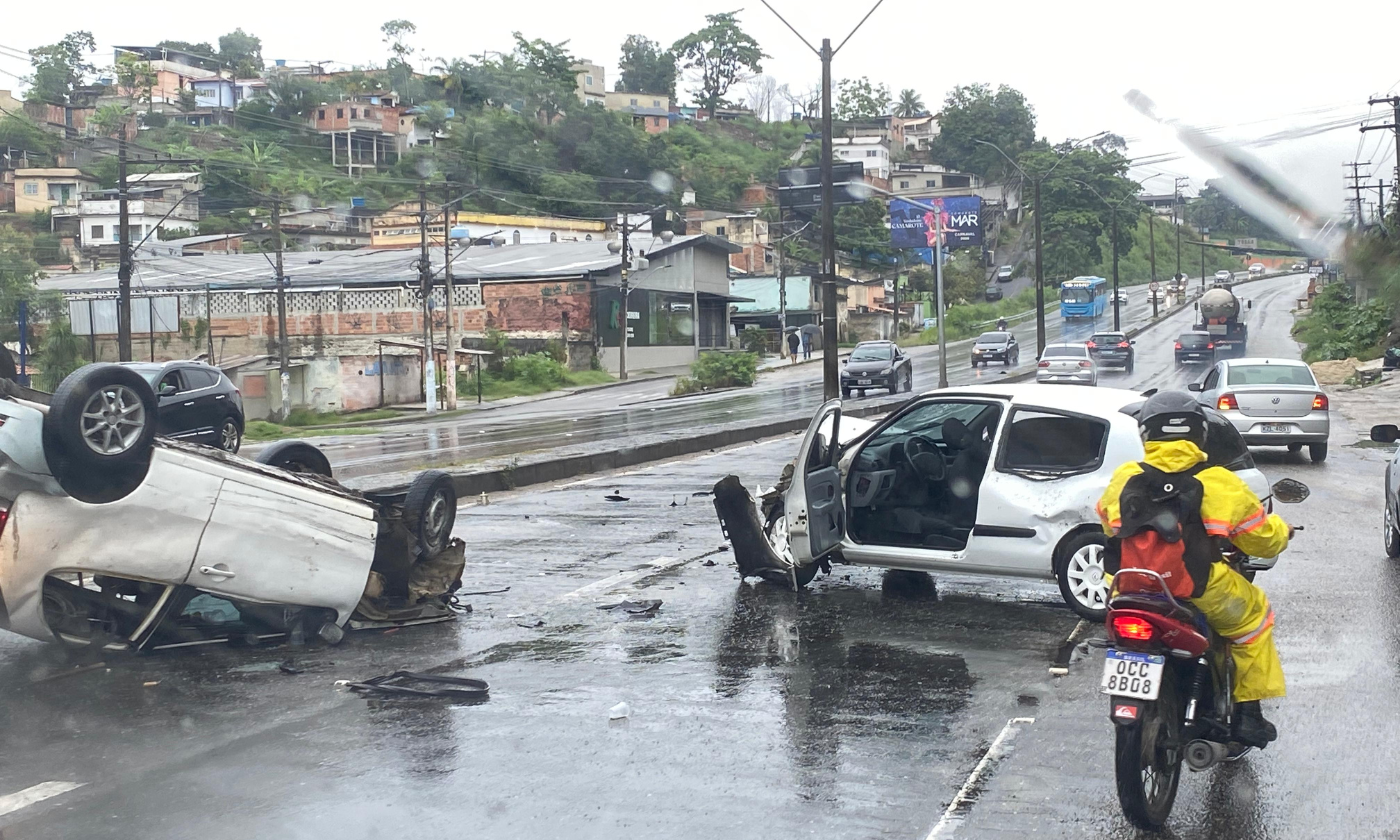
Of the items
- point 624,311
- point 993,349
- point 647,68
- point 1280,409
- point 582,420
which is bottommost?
point 582,420

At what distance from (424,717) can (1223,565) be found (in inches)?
142

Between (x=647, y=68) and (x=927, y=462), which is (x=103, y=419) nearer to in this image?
(x=927, y=462)

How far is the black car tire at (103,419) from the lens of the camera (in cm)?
663

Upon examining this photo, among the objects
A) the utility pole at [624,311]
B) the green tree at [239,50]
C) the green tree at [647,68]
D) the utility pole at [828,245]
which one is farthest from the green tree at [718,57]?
the utility pole at [828,245]

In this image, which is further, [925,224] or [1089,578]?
[925,224]

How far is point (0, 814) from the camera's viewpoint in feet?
16.3

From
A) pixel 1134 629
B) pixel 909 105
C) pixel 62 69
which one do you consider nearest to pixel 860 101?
pixel 909 105

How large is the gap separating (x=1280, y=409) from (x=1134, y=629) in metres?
15.3

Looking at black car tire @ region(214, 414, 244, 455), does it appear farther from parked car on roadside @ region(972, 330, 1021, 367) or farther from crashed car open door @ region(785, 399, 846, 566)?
parked car on roadside @ region(972, 330, 1021, 367)

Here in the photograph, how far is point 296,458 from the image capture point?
939cm

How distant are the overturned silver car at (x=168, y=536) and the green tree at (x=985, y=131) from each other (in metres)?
114

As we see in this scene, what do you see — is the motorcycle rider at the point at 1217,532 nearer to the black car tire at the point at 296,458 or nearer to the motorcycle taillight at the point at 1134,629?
the motorcycle taillight at the point at 1134,629

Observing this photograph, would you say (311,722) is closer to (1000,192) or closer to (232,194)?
(232,194)

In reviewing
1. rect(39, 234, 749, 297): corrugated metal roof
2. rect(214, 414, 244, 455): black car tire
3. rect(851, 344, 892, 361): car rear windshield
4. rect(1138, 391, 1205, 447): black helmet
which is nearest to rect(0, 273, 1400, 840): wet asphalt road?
rect(1138, 391, 1205, 447): black helmet
